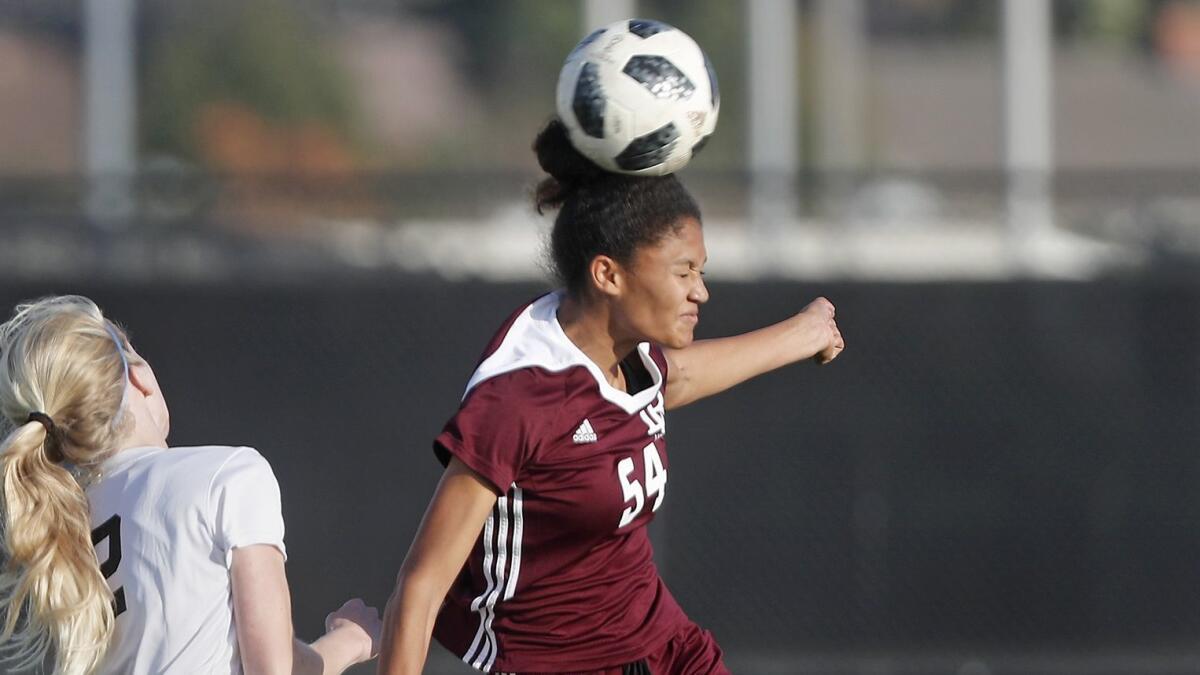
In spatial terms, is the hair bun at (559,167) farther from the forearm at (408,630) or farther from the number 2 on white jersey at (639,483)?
the forearm at (408,630)

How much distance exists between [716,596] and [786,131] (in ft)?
15.0

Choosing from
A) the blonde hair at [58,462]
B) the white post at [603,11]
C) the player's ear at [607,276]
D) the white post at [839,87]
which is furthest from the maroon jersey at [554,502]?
the white post at [839,87]

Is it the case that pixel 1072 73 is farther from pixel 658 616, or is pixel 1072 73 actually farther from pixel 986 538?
pixel 658 616

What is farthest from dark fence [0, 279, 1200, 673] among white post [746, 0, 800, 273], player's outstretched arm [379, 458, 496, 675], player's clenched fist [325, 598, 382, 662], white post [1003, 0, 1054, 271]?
player's outstretched arm [379, 458, 496, 675]

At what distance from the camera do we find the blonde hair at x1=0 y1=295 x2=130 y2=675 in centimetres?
257

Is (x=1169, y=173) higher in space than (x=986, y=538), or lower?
higher

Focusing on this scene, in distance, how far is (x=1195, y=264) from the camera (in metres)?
6.98

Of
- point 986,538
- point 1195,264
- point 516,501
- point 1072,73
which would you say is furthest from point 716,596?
point 1072,73

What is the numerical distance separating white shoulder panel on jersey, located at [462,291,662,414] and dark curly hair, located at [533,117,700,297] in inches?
3.5

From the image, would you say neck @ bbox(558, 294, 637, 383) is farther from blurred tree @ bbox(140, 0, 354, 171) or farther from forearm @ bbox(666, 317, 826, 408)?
blurred tree @ bbox(140, 0, 354, 171)

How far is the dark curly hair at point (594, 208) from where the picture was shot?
9.89 ft


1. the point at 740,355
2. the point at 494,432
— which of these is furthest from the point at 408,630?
the point at 740,355

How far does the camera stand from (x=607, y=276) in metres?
3.03

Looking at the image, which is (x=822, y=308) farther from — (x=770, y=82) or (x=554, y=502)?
(x=770, y=82)
